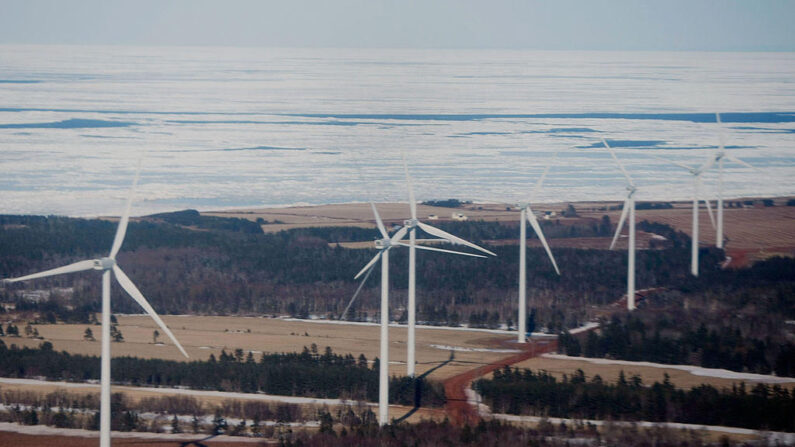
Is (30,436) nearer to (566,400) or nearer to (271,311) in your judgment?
(566,400)

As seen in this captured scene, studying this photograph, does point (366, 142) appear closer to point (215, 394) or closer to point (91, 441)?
point (215, 394)

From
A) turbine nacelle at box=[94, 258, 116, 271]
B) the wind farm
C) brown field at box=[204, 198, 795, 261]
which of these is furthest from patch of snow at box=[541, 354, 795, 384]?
brown field at box=[204, 198, 795, 261]

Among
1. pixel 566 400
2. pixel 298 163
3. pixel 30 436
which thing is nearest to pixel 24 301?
pixel 30 436

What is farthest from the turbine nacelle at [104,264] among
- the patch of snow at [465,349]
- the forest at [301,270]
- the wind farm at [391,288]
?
the forest at [301,270]

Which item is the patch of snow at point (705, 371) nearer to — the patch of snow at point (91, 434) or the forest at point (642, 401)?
the forest at point (642, 401)

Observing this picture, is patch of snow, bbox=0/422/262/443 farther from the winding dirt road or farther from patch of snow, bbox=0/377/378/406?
the winding dirt road
